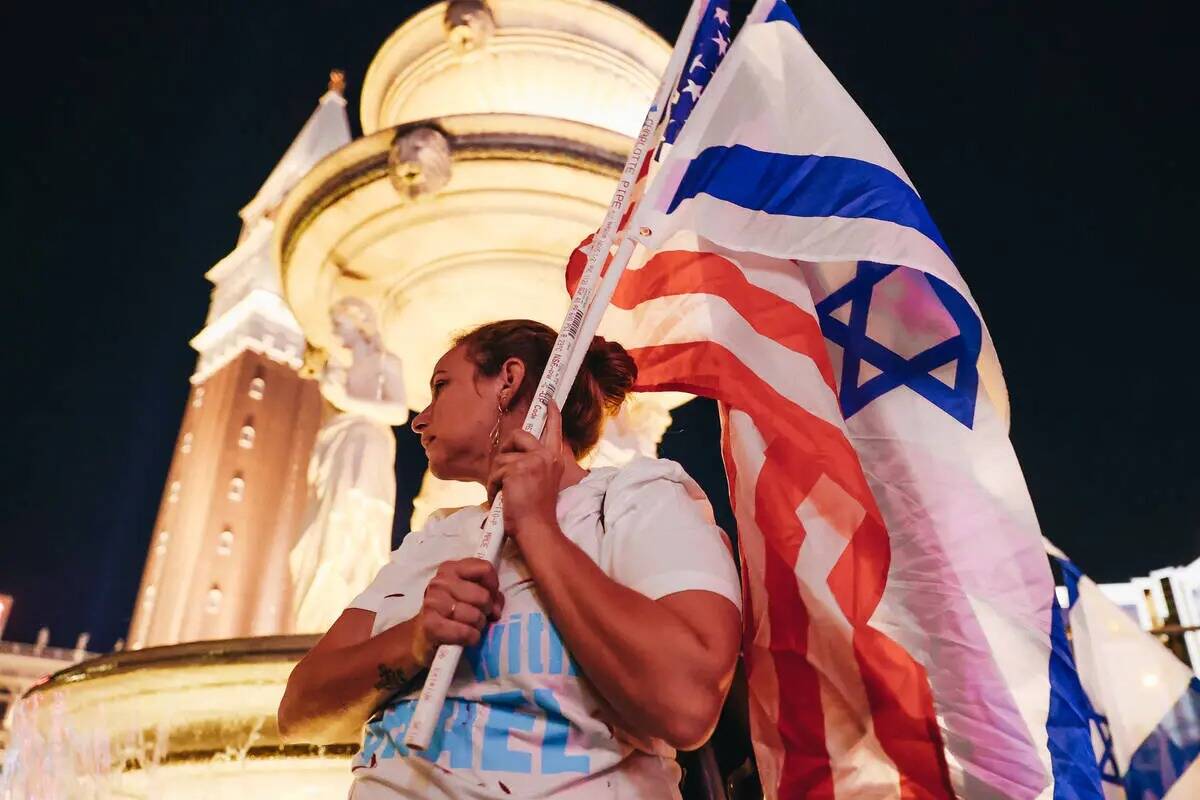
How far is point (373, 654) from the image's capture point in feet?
5.73

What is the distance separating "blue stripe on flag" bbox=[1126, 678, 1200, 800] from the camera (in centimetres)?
353

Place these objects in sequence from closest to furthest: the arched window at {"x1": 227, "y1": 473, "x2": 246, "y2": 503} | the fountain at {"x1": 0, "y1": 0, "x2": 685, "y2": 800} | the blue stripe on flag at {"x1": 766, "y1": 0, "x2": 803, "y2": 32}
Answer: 1. the blue stripe on flag at {"x1": 766, "y1": 0, "x2": 803, "y2": 32}
2. the fountain at {"x1": 0, "y1": 0, "x2": 685, "y2": 800}
3. the arched window at {"x1": 227, "y1": 473, "x2": 246, "y2": 503}

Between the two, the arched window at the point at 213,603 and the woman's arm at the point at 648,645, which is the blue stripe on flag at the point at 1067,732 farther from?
the arched window at the point at 213,603

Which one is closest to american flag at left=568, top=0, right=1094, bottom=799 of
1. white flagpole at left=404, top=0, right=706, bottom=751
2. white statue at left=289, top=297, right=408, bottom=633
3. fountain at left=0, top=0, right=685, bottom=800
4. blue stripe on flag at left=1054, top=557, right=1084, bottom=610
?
white flagpole at left=404, top=0, right=706, bottom=751

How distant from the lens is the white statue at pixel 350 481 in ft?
19.0

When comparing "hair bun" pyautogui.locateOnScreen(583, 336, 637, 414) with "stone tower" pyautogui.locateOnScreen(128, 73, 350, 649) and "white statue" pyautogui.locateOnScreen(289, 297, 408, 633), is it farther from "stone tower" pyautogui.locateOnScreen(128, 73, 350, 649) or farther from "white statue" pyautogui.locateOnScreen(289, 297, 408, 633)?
"stone tower" pyautogui.locateOnScreen(128, 73, 350, 649)

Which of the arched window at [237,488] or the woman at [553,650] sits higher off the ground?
the arched window at [237,488]

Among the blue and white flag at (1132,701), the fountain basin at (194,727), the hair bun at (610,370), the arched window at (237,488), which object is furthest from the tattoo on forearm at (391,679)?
the arched window at (237,488)

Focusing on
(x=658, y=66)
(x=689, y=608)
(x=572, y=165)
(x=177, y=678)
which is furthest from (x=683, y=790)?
(x=658, y=66)

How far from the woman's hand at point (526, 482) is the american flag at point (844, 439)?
27.9 inches

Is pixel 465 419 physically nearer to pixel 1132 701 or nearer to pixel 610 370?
pixel 610 370

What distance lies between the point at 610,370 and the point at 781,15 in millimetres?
1382

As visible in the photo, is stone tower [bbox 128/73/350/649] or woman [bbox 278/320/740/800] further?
stone tower [bbox 128/73/350/649]

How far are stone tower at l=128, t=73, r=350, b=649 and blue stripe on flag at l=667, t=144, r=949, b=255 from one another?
36.3 m
